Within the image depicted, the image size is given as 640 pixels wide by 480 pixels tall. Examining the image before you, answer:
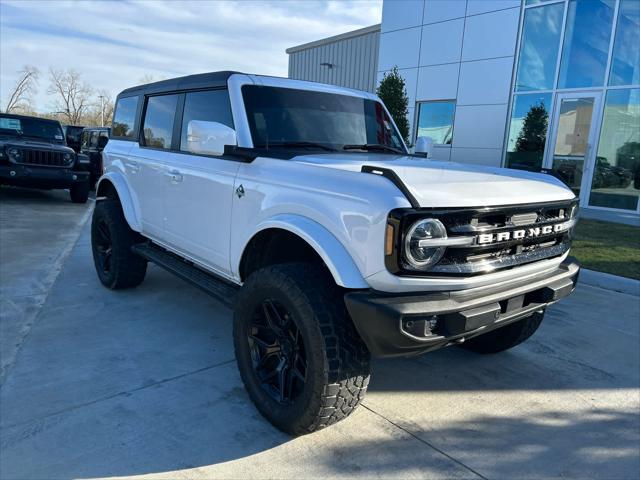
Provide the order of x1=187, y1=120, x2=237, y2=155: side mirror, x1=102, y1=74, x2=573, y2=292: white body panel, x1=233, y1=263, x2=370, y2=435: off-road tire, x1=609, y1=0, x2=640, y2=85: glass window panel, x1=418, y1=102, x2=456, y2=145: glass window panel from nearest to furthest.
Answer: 1. x1=102, y1=74, x2=573, y2=292: white body panel
2. x1=233, y1=263, x2=370, y2=435: off-road tire
3. x1=187, y1=120, x2=237, y2=155: side mirror
4. x1=609, y1=0, x2=640, y2=85: glass window panel
5. x1=418, y1=102, x2=456, y2=145: glass window panel

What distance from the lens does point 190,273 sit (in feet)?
12.2

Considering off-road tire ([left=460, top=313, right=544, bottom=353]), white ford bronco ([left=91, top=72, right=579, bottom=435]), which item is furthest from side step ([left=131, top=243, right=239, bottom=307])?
off-road tire ([left=460, top=313, right=544, bottom=353])

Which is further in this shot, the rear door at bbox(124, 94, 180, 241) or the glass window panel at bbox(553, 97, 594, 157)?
the glass window panel at bbox(553, 97, 594, 157)

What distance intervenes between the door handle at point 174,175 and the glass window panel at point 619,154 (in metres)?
10.5

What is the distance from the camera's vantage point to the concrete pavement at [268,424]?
2.40 metres

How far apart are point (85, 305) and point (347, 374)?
3124 mm

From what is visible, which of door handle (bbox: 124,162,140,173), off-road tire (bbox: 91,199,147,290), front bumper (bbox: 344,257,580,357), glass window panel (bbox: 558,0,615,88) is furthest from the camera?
glass window panel (bbox: 558,0,615,88)

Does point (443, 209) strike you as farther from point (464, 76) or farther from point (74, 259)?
point (464, 76)

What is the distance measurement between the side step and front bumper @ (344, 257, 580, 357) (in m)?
1.20

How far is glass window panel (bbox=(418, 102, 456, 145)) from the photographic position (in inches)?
549

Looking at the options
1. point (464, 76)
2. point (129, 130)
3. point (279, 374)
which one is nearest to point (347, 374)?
point (279, 374)

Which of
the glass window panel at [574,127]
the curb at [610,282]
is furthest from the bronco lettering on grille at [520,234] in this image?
the glass window panel at [574,127]

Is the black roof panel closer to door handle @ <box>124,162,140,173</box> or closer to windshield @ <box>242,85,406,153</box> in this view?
windshield @ <box>242,85,406,153</box>

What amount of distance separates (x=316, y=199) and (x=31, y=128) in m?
Result: 11.9
